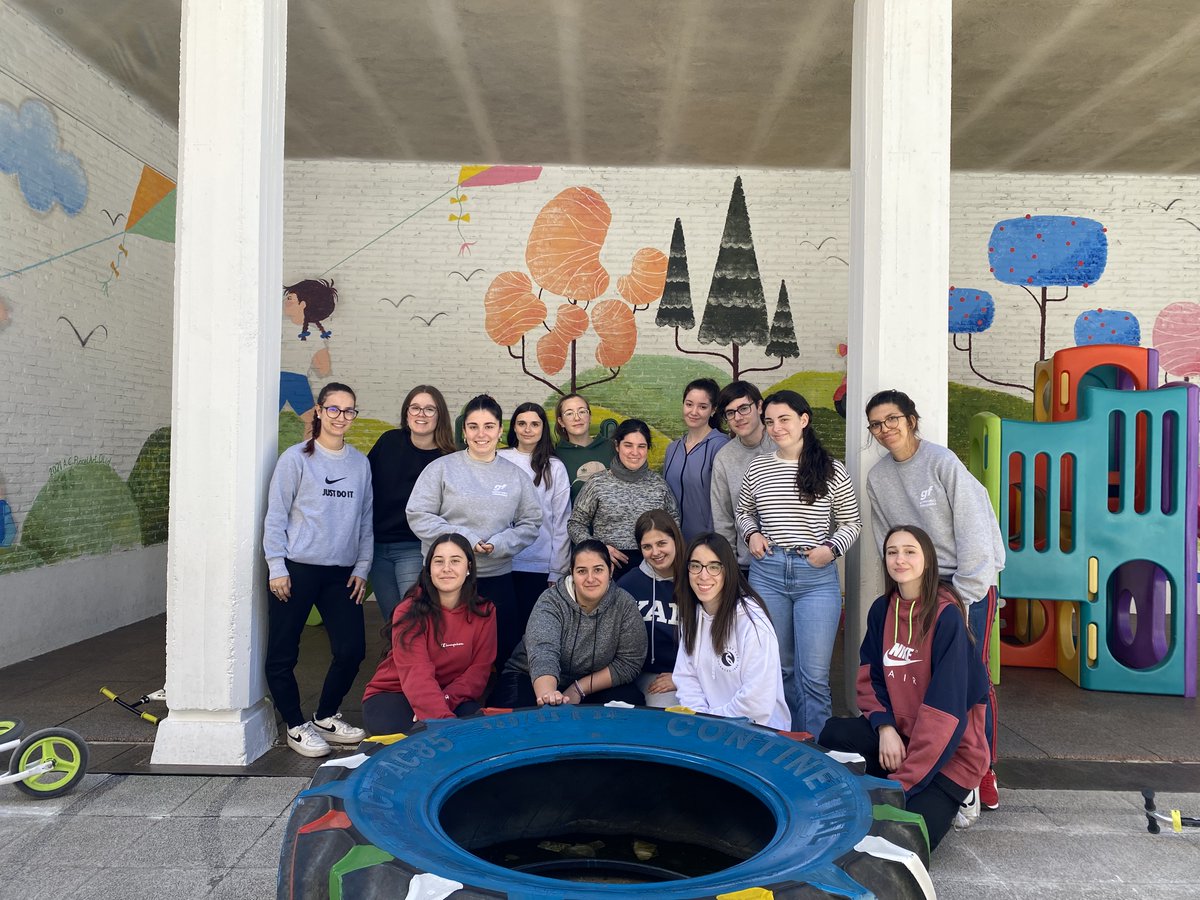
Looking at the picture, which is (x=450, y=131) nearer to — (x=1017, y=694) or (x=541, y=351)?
(x=541, y=351)

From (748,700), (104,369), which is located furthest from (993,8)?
(104,369)

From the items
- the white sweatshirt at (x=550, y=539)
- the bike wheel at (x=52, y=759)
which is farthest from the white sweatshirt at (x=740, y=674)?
the bike wheel at (x=52, y=759)

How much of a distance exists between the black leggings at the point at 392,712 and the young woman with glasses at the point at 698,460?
4.69ft

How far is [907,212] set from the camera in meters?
3.54

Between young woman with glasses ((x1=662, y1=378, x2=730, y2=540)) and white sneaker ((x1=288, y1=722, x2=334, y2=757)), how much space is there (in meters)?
1.87

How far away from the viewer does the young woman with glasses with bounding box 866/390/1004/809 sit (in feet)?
10.1

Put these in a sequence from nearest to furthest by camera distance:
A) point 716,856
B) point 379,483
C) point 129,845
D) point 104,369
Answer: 1. point 716,856
2. point 129,845
3. point 379,483
4. point 104,369

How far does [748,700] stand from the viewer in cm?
282

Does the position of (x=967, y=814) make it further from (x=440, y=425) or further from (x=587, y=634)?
(x=440, y=425)

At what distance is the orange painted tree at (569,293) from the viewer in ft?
24.3

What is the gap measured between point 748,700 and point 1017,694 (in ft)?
8.88

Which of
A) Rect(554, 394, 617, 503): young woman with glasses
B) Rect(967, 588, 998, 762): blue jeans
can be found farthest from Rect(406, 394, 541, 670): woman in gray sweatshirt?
Rect(967, 588, 998, 762): blue jeans

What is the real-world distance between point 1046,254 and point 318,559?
264 inches

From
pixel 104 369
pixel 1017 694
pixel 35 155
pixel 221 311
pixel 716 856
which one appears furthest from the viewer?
pixel 104 369
